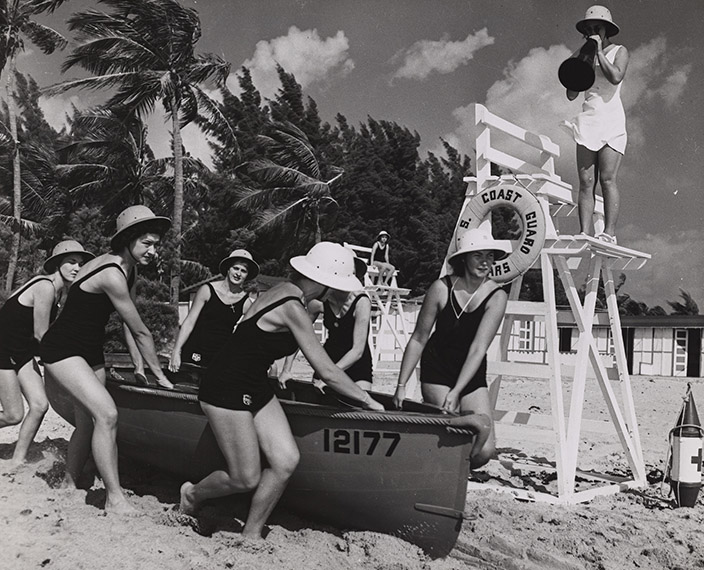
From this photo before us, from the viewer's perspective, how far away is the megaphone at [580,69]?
191 inches

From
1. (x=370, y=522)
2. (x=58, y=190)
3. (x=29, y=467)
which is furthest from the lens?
(x=58, y=190)

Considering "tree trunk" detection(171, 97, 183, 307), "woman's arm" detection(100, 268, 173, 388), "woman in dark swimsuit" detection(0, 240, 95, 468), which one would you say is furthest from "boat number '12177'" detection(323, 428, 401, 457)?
"tree trunk" detection(171, 97, 183, 307)

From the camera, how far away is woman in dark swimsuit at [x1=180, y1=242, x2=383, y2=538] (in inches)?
131

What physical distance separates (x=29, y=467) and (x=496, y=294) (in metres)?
3.07

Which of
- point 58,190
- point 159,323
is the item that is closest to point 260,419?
point 159,323

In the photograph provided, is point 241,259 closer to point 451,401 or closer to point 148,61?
point 451,401

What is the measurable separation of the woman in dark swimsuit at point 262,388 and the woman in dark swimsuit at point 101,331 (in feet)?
2.09

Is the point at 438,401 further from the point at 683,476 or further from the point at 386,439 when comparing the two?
the point at 683,476

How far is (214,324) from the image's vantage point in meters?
5.46

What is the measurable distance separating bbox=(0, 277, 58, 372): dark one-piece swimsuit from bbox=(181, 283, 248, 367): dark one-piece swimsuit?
116 centimetres

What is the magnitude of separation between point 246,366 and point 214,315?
214cm

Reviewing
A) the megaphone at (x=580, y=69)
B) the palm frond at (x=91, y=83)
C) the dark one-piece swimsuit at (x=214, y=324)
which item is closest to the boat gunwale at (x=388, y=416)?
the dark one-piece swimsuit at (x=214, y=324)

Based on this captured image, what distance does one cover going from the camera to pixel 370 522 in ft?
11.7

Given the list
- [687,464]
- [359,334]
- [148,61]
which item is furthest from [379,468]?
[148,61]
